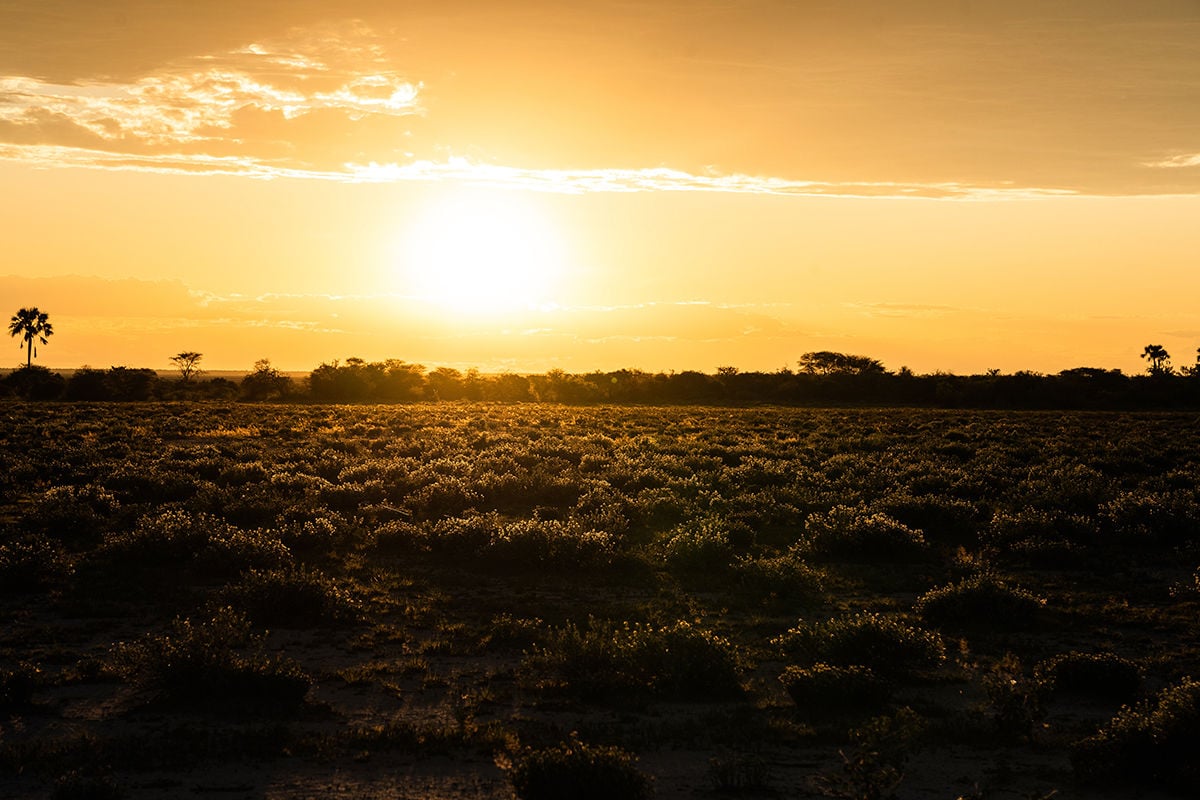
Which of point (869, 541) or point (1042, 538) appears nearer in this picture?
point (869, 541)

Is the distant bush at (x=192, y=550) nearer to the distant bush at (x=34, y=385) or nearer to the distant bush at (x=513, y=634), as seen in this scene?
the distant bush at (x=513, y=634)

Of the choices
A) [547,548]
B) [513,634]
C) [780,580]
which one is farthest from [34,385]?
[780,580]

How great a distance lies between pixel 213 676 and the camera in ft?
31.6

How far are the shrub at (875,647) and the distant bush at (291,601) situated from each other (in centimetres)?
656

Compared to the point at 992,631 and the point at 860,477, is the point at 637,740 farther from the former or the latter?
the point at 860,477

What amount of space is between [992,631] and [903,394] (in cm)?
8660

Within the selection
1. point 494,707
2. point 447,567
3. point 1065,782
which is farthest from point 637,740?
point 447,567

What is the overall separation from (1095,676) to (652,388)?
91.0 meters

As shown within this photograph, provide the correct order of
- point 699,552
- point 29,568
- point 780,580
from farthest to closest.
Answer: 1. point 699,552
2. point 780,580
3. point 29,568

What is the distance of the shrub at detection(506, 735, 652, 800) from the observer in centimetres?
720

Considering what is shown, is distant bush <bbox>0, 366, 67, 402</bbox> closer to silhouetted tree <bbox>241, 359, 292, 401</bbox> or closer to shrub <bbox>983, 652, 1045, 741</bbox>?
silhouetted tree <bbox>241, 359, 292, 401</bbox>

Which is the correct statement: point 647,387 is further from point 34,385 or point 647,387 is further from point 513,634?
point 513,634

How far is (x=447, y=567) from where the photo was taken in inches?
647

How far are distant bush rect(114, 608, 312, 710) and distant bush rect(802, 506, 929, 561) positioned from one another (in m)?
11.0
